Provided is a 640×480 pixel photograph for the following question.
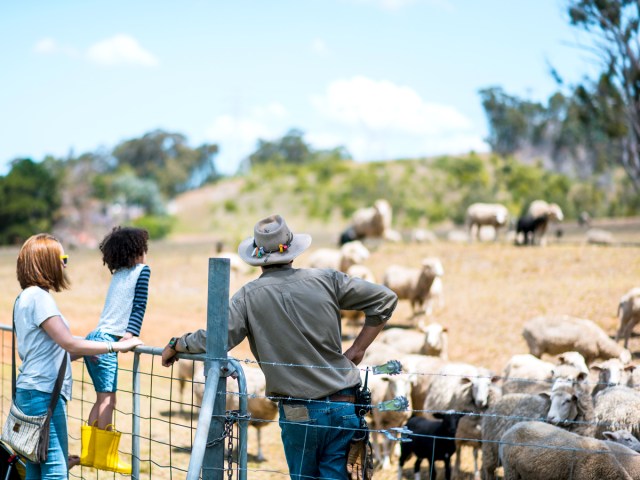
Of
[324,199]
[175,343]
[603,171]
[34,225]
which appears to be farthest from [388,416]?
[603,171]

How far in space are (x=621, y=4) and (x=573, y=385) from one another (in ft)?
87.2

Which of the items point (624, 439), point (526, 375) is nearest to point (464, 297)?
point (526, 375)

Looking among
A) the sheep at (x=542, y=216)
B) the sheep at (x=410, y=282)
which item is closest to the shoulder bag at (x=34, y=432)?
the sheep at (x=410, y=282)

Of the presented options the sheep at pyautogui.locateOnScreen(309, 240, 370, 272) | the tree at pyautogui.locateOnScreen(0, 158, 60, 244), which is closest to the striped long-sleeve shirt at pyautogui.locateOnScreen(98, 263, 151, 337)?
the sheep at pyautogui.locateOnScreen(309, 240, 370, 272)

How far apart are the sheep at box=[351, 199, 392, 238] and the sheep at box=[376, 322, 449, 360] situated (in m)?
14.8

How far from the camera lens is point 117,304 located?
5332mm

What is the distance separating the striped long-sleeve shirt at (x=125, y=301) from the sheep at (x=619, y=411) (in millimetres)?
4633

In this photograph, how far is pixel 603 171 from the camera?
7281cm

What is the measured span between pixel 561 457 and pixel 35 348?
13.8 ft

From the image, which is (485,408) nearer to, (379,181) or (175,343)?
(175,343)

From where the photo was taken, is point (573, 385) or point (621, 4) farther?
point (621, 4)

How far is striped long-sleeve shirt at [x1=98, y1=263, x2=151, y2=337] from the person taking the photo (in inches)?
209

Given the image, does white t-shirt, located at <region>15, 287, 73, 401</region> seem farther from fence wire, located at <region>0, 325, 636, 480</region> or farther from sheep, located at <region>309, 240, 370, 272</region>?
sheep, located at <region>309, 240, 370, 272</region>

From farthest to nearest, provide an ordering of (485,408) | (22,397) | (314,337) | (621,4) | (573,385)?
(621,4)
(485,408)
(573,385)
(22,397)
(314,337)
